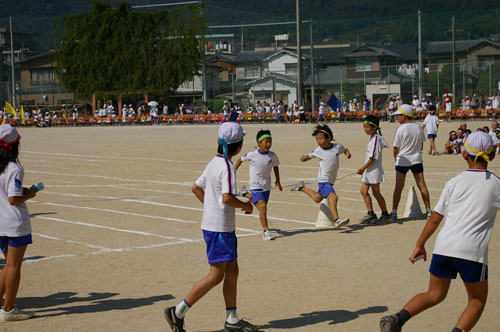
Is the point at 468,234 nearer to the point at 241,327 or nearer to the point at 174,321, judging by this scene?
the point at 241,327

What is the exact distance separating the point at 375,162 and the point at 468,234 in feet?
19.6

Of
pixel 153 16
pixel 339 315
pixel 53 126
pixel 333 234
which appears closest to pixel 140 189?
pixel 333 234

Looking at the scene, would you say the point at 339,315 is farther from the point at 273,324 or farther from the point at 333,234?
the point at 333,234

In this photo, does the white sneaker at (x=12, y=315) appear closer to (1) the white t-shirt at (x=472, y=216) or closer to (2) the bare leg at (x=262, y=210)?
(1) the white t-shirt at (x=472, y=216)

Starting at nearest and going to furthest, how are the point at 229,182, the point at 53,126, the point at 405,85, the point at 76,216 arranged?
the point at 229,182, the point at 76,216, the point at 405,85, the point at 53,126

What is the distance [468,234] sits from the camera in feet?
16.5

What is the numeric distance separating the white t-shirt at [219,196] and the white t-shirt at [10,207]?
1.65m

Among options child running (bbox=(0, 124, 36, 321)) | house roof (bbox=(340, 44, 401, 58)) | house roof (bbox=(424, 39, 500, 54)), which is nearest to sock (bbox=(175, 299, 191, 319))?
child running (bbox=(0, 124, 36, 321))

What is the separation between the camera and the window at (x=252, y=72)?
81438mm

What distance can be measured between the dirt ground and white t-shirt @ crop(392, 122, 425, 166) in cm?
95

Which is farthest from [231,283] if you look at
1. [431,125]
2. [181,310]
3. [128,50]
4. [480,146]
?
[128,50]

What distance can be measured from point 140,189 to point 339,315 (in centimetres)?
980

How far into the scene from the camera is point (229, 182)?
5.71m

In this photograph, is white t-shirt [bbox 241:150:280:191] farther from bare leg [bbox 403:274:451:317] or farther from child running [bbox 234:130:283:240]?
bare leg [bbox 403:274:451:317]
